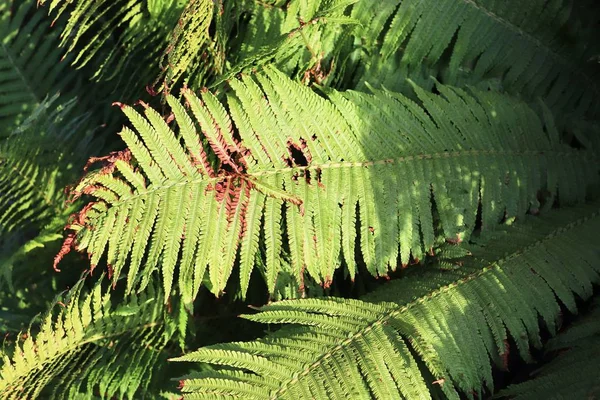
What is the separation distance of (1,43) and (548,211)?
6.42ft

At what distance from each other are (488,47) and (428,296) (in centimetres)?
93

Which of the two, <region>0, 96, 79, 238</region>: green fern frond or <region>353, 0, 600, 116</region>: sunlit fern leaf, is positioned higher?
<region>353, 0, 600, 116</region>: sunlit fern leaf

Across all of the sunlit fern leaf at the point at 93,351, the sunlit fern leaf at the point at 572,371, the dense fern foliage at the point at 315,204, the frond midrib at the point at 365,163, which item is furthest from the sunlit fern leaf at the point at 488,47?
the sunlit fern leaf at the point at 93,351

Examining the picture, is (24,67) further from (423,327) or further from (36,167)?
(423,327)

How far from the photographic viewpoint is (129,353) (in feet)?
5.83

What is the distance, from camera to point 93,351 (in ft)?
5.43

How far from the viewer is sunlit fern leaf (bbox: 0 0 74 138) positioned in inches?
87.9

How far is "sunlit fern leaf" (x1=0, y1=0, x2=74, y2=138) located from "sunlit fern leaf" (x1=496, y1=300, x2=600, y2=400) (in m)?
1.81

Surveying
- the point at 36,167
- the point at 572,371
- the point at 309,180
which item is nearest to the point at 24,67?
the point at 36,167

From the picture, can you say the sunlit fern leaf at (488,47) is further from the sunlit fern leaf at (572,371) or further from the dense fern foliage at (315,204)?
the sunlit fern leaf at (572,371)

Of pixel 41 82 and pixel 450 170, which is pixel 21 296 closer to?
pixel 41 82

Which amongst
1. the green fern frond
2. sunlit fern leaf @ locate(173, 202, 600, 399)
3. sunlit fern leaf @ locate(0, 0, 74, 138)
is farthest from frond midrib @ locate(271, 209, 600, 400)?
sunlit fern leaf @ locate(0, 0, 74, 138)

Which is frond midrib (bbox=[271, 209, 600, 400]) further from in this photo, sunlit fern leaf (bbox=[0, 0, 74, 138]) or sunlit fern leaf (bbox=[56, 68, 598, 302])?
sunlit fern leaf (bbox=[0, 0, 74, 138])

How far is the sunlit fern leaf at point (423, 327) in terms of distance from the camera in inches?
49.1
